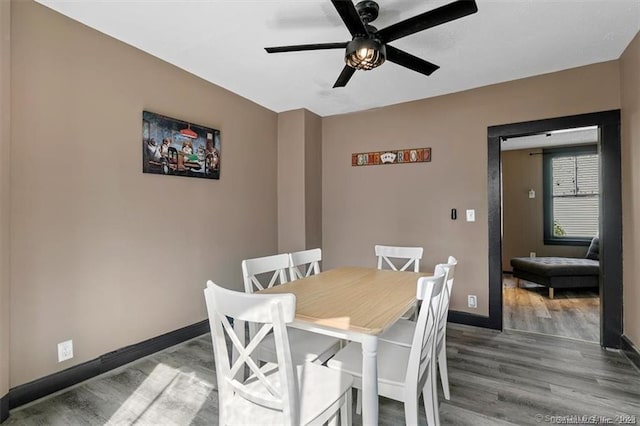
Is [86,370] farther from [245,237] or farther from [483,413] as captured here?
[483,413]

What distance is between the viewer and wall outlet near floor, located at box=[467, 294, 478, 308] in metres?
3.27

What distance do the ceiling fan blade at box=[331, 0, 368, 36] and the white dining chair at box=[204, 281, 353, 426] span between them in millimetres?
1372

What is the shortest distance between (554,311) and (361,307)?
11.2ft

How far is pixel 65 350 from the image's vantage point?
2.11 m

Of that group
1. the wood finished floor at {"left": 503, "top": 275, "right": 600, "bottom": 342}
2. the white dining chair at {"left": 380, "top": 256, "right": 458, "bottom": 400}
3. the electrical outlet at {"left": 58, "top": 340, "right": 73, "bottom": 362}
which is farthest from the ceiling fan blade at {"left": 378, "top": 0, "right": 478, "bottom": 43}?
the wood finished floor at {"left": 503, "top": 275, "right": 600, "bottom": 342}

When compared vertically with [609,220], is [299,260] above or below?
below

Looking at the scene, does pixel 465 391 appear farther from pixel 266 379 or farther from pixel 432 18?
pixel 432 18

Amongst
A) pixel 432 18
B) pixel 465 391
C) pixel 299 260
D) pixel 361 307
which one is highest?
pixel 432 18

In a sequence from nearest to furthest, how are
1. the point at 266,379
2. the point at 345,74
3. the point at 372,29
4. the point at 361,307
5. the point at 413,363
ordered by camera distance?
the point at 266,379 → the point at 413,363 → the point at 361,307 → the point at 372,29 → the point at 345,74

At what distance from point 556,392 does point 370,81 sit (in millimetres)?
2853

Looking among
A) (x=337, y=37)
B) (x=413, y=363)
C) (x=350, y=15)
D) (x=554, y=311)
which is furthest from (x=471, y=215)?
(x=350, y=15)

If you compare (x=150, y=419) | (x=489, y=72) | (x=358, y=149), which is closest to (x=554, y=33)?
(x=489, y=72)

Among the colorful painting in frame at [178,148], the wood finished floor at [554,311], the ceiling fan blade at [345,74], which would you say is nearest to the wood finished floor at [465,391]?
the wood finished floor at [554,311]

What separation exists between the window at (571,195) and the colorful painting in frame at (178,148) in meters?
5.86
